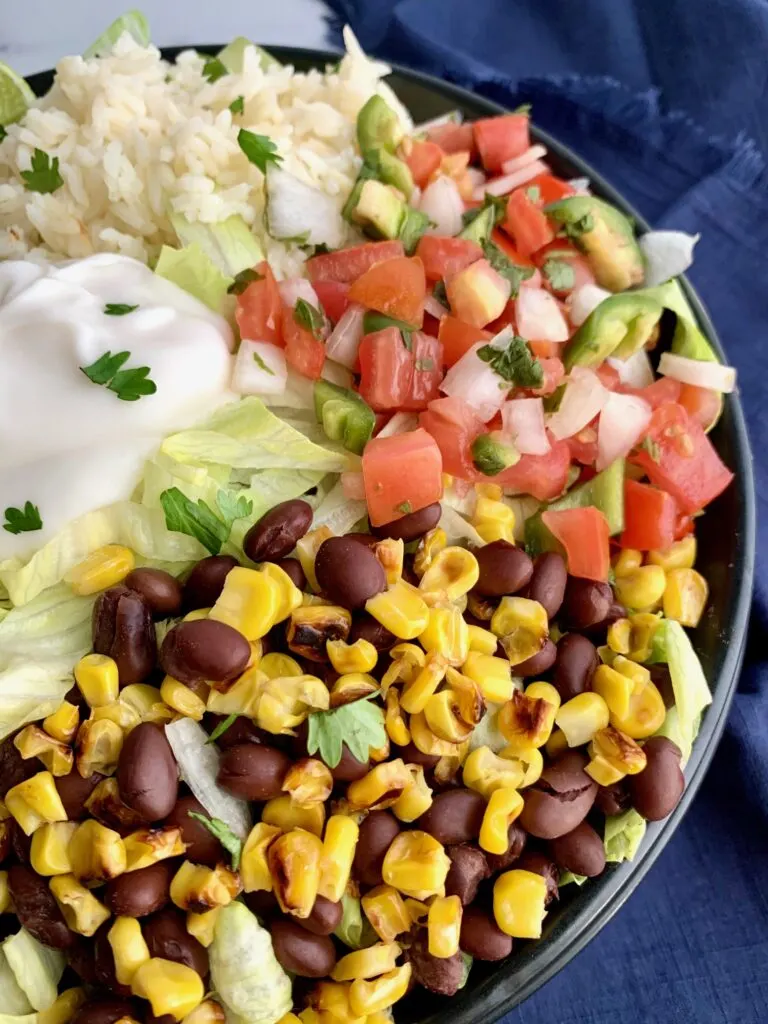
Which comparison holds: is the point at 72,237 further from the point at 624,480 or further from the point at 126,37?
the point at 624,480

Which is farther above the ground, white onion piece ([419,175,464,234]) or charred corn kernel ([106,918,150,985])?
white onion piece ([419,175,464,234])

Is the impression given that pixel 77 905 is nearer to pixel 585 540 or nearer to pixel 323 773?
pixel 323 773

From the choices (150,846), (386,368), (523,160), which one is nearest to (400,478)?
(386,368)

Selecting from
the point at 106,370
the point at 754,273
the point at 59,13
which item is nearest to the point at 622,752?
the point at 106,370

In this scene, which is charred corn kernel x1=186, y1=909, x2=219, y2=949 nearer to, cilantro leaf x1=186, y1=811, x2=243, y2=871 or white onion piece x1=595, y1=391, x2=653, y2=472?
cilantro leaf x1=186, y1=811, x2=243, y2=871

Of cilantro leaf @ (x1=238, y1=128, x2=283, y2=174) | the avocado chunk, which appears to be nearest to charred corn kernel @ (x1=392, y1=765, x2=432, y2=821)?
the avocado chunk

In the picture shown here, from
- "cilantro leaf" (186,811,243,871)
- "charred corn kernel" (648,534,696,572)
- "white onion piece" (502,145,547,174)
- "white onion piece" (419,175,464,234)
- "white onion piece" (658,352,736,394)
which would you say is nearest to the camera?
"cilantro leaf" (186,811,243,871)

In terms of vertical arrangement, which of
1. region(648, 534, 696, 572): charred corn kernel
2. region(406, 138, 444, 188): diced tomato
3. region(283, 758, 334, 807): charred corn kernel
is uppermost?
region(406, 138, 444, 188): diced tomato
